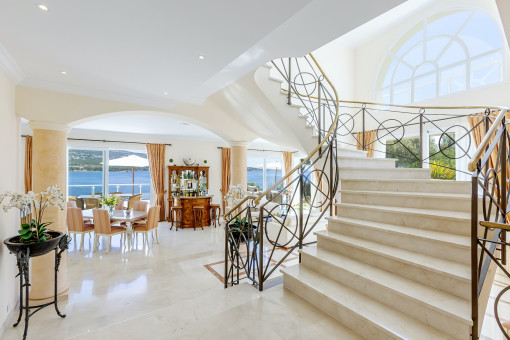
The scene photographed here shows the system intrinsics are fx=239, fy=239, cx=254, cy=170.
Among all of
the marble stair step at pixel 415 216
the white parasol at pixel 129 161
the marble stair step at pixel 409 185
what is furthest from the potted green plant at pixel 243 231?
the white parasol at pixel 129 161

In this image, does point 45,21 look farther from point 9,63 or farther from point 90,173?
point 90,173

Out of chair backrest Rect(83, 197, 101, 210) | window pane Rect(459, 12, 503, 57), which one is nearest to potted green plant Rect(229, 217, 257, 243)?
chair backrest Rect(83, 197, 101, 210)

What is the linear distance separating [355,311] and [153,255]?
4.34 m

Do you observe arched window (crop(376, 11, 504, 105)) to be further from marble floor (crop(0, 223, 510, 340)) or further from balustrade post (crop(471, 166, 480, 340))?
balustrade post (crop(471, 166, 480, 340))

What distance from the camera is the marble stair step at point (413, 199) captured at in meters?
2.09

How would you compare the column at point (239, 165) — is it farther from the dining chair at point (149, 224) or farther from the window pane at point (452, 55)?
the window pane at point (452, 55)

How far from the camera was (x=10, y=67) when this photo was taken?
8.06 ft

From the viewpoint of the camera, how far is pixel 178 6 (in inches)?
61.0

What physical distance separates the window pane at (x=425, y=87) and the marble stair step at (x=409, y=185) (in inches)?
182

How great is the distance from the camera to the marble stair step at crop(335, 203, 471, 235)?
188 cm

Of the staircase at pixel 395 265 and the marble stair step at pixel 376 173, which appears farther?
the marble stair step at pixel 376 173

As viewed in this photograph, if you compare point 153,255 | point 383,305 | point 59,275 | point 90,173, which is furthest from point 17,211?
point 90,173

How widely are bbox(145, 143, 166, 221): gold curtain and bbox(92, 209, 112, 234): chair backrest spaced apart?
314 centimetres

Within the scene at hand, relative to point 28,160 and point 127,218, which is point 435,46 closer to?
point 127,218
